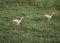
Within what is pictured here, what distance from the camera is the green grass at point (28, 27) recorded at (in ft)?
26.1

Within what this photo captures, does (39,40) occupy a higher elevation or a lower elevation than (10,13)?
lower

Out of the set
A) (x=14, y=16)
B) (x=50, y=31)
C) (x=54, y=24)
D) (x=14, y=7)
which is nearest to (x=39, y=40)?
(x=50, y=31)

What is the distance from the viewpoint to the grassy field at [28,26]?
26.1ft

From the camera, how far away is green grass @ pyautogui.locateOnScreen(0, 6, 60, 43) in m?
7.96

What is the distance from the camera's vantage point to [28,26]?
8.66 m

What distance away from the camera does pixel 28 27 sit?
339 inches

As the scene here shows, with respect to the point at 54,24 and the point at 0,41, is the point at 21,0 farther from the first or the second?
the point at 0,41

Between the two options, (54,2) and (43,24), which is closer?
(43,24)

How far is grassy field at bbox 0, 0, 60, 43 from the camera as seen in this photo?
26.1 ft

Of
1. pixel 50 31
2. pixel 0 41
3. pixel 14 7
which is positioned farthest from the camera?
pixel 14 7

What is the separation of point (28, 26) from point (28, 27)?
7 centimetres

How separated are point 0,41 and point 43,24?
208cm

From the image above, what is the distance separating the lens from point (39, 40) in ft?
25.9

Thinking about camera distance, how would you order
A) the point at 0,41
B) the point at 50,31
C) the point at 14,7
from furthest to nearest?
1. the point at 14,7
2. the point at 50,31
3. the point at 0,41
